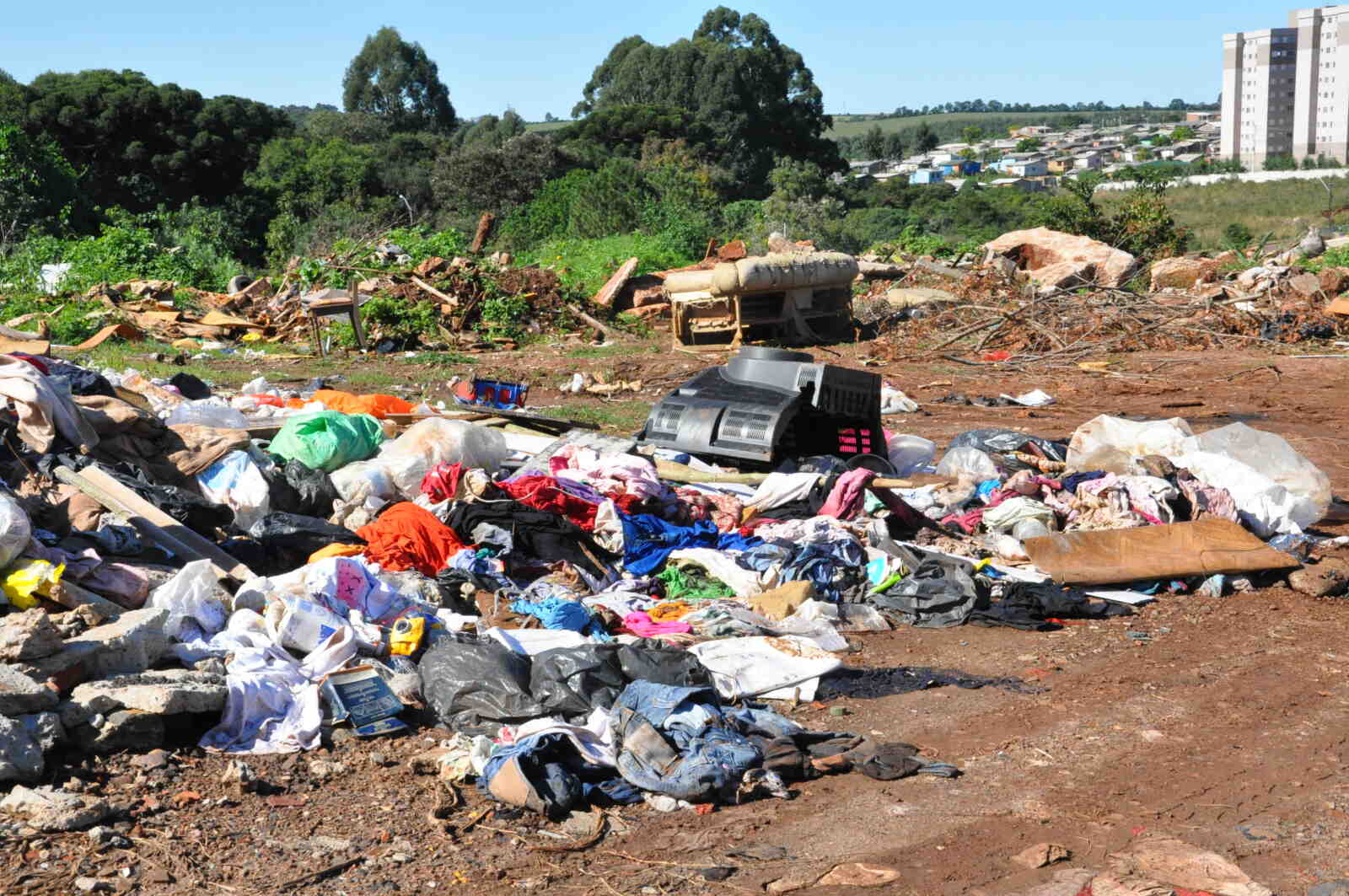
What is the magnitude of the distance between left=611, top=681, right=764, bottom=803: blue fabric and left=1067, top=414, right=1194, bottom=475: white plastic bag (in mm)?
4231

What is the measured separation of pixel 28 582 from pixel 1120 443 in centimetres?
602

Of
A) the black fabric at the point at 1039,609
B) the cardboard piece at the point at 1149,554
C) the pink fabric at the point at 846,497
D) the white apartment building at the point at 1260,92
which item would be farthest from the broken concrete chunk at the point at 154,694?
the white apartment building at the point at 1260,92

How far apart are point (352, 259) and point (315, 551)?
12.8 m

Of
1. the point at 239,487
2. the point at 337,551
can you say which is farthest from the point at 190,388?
the point at 337,551

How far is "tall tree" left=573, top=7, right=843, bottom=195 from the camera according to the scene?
48.5 m

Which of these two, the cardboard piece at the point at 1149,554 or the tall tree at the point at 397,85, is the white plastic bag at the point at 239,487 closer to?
the cardboard piece at the point at 1149,554

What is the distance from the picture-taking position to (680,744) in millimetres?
3910

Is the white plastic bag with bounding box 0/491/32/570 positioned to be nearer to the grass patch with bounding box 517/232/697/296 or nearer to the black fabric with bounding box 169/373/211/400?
the black fabric with bounding box 169/373/211/400

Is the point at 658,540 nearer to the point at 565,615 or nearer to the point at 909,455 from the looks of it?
the point at 565,615

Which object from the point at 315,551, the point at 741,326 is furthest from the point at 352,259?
the point at 315,551

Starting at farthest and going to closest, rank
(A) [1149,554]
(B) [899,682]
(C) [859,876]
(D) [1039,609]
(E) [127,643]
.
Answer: (A) [1149,554] → (D) [1039,609] → (B) [899,682] → (E) [127,643] → (C) [859,876]

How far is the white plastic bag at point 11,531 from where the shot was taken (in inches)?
181

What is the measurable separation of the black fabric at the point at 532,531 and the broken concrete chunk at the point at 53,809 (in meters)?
2.70

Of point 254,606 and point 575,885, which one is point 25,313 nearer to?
point 254,606
